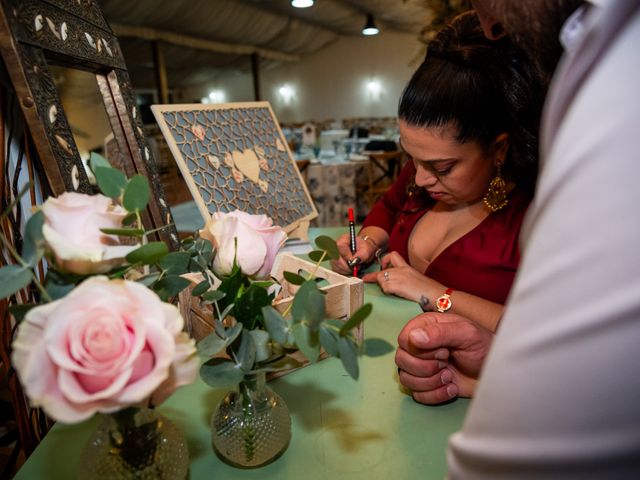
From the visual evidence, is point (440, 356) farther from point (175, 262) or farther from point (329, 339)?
point (175, 262)

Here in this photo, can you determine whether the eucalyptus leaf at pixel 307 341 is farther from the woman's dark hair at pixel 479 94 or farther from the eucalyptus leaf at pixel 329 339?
the woman's dark hair at pixel 479 94

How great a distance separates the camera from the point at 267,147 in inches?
47.8

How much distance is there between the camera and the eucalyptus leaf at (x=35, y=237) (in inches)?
14.0

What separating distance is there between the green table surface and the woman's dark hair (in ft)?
1.77

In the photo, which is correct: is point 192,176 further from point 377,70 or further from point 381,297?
point 377,70

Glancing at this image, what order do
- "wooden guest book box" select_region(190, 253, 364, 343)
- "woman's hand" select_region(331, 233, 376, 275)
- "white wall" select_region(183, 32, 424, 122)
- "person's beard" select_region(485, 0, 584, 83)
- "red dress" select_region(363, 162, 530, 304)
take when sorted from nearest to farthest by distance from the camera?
"person's beard" select_region(485, 0, 584, 83), "wooden guest book box" select_region(190, 253, 364, 343), "red dress" select_region(363, 162, 530, 304), "woman's hand" select_region(331, 233, 376, 275), "white wall" select_region(183, 32, 424, 122)

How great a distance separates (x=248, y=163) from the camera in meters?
1.12

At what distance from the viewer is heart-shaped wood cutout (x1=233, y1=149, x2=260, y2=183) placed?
1094mm

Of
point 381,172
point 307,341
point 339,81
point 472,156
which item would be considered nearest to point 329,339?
point 307,341

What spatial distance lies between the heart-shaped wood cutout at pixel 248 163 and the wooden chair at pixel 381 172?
3553mm

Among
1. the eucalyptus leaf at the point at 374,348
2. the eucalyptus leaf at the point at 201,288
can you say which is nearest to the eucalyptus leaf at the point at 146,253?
the eucalyptus leaf at the point at 201,288

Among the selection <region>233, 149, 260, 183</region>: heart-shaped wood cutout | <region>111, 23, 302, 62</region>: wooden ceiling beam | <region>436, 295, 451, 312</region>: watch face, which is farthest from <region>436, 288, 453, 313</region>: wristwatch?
<region>111, 23, 302, 62</region>: wooden ceiling beam

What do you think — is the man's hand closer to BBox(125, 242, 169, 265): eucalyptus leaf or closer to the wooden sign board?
BBox(125, 242, 169, 265): eucalyptus leaf

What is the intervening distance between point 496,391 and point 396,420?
0.39 m
